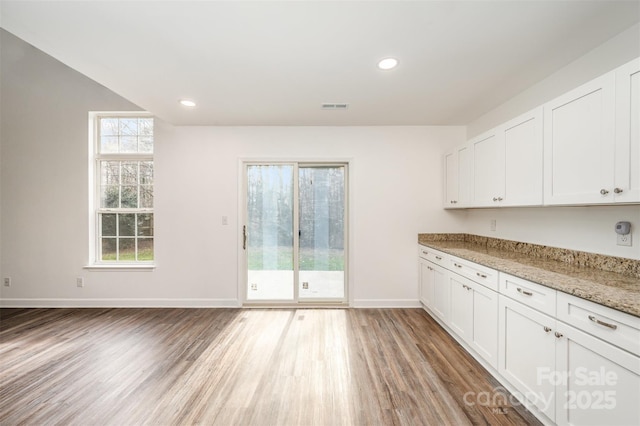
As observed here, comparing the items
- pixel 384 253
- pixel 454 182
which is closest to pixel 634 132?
pixel 454 182

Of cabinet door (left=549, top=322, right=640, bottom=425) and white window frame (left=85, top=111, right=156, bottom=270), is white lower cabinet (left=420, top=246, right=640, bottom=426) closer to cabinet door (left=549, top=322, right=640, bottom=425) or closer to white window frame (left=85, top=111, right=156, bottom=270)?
cabinet door (left=549, top=322, right=640, bottom=425)

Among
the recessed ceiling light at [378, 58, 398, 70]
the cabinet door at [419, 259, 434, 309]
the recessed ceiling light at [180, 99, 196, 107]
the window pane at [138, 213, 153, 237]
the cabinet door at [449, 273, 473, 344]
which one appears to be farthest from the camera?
the window pane at [138, 213, 153, 237]

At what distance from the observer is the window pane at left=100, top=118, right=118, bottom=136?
142 inches

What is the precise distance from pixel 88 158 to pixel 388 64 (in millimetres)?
4136

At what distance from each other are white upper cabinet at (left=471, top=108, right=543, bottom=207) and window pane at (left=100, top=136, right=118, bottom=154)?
4.80 meters

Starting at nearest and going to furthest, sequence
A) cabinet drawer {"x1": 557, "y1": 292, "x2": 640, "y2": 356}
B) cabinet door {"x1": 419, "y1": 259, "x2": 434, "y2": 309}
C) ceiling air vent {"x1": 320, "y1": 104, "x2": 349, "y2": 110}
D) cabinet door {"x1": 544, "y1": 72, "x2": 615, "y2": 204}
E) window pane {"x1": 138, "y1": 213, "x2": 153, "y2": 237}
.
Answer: cabinet drawer {"x1": 557, "y1": 292, "x2": 640, "y2": 356} < cabinet door {"x1": 544, "y1": 72, "x2": 615, "y2": 204} < ceiling air vent {"x1": 320, "y1": 104, "x2": 349, "y2": 110} < cabinet door {"x1": 419, "y1": 259, "x2": 434, "y2": 309} < window pane {"x1": 138, "y1": 213, "x2": 153, "y2": 237}

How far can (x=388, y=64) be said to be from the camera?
196 cm

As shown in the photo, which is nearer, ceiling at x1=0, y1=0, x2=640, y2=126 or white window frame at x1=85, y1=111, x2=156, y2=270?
ceiling at x1=0, y1=0, x2=640, y2=126

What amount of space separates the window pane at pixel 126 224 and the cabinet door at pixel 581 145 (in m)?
4.78

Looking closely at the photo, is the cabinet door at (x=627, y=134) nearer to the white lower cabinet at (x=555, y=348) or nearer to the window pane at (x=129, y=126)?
the white lower cabinet at (x=555, y=348)

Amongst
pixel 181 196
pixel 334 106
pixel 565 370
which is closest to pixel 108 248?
pixel 181 196

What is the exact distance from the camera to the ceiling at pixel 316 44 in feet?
4.72

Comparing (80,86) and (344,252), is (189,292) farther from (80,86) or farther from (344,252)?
(80,86)

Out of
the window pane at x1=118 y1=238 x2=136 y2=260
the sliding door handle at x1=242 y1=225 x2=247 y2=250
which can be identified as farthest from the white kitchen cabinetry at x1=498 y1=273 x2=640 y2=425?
the window pane at x1=118 y1=238 x2=136 y2=260
